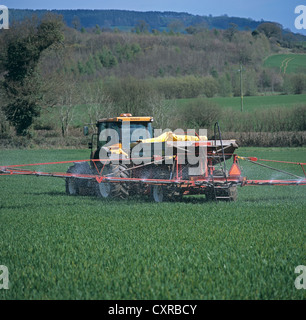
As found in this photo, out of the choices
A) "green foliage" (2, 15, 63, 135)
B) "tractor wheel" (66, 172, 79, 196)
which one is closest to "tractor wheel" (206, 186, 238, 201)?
"tractor wheel" (66, 172, 79, 196)

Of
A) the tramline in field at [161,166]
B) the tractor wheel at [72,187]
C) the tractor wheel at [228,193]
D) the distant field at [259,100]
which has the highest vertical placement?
the distant field at [259,100]

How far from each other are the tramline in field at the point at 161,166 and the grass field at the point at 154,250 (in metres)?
0.65

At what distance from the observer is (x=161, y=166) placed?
46.1 feet

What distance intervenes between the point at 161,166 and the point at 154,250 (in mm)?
6425

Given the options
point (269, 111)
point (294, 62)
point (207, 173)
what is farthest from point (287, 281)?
point (294, 62)

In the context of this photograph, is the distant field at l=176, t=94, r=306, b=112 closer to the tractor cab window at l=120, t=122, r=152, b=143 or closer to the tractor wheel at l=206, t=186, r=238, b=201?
the tractor cab window at l=120, t=122, r=152, b=143

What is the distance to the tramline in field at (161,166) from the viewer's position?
1308 centimetres

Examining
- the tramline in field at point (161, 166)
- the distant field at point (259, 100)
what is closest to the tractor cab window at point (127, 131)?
the tramline in field at point (161, 166)

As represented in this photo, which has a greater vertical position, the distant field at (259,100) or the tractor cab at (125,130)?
the distant field at (259,100)

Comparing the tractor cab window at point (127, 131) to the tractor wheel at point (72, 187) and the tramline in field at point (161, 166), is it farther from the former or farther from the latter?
the tractor wheel at point (72, 187)

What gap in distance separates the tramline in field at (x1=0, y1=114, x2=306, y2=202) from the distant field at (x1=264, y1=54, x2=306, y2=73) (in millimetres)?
74682

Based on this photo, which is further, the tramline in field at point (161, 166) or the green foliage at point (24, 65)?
the green foliage at point (24, 65)

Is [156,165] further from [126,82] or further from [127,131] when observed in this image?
[126,82]

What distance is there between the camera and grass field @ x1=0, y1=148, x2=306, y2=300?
5.89 metres
